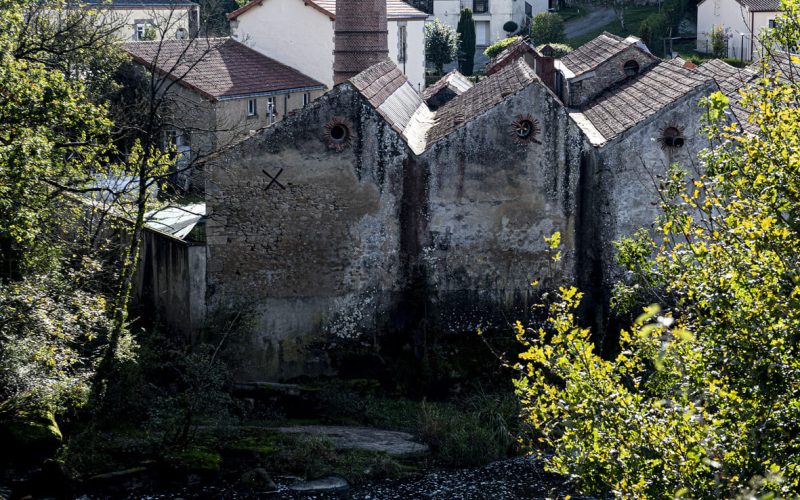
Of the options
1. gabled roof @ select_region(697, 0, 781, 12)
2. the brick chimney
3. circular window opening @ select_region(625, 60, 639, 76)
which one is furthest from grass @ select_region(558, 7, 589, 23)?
circular window opening @ select_region(625, 60, 639, 76)

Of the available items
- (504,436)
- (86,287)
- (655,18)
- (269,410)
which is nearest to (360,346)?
(269,410)

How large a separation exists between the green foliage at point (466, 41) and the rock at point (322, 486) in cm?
4150

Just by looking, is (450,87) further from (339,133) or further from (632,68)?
(339,133)

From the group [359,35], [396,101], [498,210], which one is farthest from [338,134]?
[359,35]

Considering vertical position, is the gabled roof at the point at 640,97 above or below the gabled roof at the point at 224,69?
below

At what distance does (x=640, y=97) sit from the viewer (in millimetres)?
21750

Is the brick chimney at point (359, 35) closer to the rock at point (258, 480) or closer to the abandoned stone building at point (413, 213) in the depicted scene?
the abandoned stone building at point (413, 213)

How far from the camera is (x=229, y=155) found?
60.3 ft

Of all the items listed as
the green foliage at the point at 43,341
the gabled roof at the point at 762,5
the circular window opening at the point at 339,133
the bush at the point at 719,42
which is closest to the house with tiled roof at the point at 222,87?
the circular window opening at the point at 339,133

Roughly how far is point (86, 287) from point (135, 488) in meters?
3.35

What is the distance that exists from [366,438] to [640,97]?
30.8 feet

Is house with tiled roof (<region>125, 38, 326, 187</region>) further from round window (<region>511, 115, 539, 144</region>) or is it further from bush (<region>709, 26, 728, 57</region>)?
bush (<region>709, 26, 728, 57</region>)

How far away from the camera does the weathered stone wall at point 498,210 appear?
18828 mm

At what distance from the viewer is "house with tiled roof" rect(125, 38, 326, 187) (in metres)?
32.0
